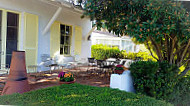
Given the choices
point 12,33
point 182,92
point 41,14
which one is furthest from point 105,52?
point 182,92

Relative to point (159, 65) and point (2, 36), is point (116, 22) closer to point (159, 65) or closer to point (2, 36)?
point (159, 65)

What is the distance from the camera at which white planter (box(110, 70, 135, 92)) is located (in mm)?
4539

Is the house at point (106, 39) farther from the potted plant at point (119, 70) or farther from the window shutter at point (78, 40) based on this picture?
the potted plant at point (119, 70)

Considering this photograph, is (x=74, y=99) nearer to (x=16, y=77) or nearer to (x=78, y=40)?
(x=16, y=77)

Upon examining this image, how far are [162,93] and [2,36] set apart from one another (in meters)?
5.76

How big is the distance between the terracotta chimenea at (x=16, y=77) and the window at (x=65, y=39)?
5.00 m

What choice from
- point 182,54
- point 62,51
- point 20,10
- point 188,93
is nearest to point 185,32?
point 182,54

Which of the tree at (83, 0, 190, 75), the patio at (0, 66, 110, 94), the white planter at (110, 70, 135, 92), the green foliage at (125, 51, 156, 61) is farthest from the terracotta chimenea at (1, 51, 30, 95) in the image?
the green foliage at (125, 51, 156, 61)

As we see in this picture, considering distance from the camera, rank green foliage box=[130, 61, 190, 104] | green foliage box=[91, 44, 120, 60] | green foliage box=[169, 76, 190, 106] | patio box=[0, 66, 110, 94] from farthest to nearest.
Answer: green foliage box=[91, 44, 120, 60] < patio box=[0, 66, 110, 94] < green foliage box=[169, 76, 190, 106] < green foliage box=[130, 61, 190, 104]

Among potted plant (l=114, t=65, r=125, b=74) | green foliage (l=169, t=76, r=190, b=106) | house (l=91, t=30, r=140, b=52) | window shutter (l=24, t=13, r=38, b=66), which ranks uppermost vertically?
house (l=91, t=30, r=140, b=52)

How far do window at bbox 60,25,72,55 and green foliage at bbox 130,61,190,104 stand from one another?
5298mm

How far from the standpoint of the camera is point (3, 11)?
6172mm

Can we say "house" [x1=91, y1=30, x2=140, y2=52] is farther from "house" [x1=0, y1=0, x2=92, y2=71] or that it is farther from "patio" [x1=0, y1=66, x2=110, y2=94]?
"patio" [x1=0, y1=66, x2=110, y2=94]

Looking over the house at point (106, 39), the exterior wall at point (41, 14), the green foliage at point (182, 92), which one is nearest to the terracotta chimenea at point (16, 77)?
the exterior wall at point (41, 14)
